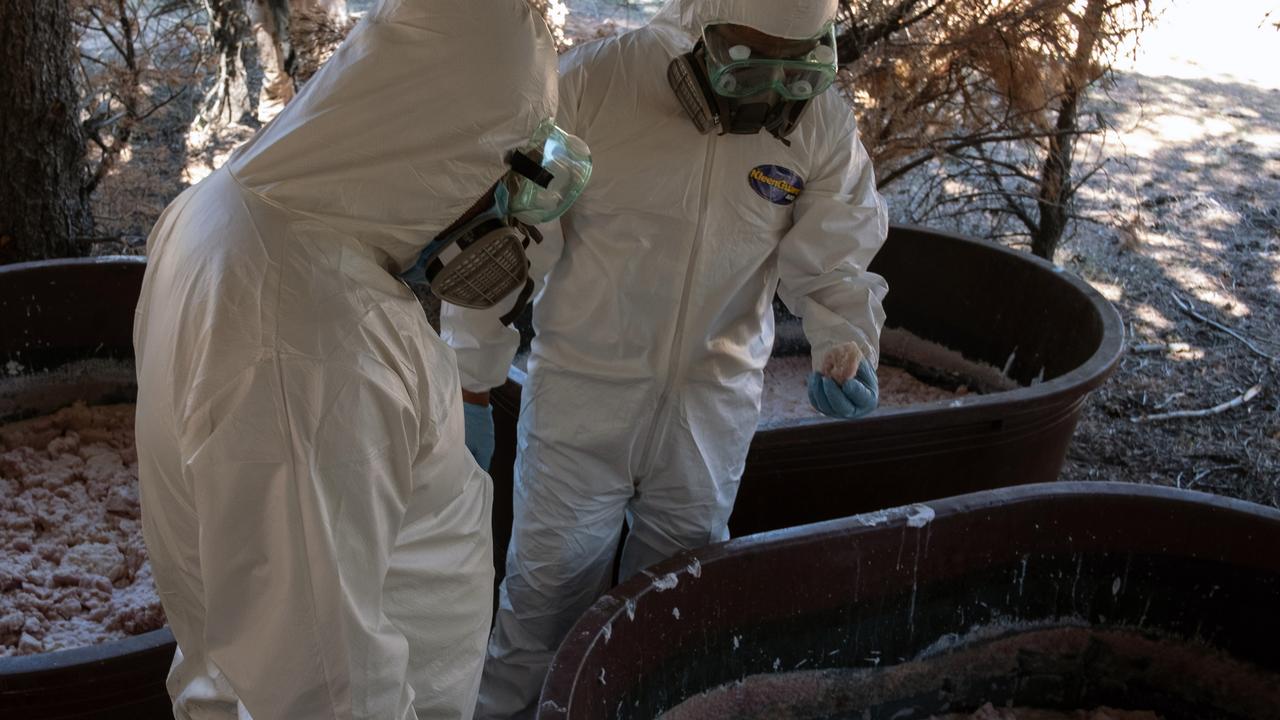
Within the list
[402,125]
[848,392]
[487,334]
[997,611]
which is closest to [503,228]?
[402,125]

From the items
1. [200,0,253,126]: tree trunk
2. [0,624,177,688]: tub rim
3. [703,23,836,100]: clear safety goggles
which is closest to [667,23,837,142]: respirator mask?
[703,23,836,100]: clear safety goggles

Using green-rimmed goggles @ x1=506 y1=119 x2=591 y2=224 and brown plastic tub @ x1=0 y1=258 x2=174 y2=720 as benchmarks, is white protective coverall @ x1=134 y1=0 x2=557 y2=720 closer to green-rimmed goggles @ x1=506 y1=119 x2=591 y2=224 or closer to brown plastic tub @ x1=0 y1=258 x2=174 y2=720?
green-rimmed goggles @ x1=506 y1=119 x2=591 y2=224

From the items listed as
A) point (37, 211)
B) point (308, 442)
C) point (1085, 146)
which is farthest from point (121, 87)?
point (1085, 146)

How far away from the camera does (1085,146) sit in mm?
6086

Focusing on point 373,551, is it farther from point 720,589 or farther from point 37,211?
point 37,211

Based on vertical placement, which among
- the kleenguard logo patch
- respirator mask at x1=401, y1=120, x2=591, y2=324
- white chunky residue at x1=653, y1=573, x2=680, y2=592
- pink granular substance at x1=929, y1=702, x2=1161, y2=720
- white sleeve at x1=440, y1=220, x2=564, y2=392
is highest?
respirator mask at x1=401, y1=120, x2=591, y2=324

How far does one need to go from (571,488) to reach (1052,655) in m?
1.05

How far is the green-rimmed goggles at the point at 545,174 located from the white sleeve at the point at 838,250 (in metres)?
0.69

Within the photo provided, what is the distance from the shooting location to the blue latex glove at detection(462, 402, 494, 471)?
6.54 ft

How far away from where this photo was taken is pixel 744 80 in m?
1.78

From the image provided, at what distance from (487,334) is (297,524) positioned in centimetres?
89

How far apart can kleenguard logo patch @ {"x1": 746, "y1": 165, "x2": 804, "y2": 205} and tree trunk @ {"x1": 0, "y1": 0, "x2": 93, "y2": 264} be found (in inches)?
84.3

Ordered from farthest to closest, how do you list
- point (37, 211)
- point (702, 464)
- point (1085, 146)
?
point (1085, 146), point (37, 211), point (702, 464)

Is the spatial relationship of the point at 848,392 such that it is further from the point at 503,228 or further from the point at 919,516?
the point at 503,228
